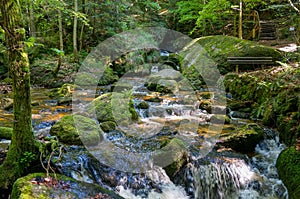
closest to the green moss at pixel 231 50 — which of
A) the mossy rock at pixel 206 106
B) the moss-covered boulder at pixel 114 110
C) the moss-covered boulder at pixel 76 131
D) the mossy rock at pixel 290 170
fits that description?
the mossy rock at pixel 206 106

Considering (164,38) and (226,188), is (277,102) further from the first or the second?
(164,38)

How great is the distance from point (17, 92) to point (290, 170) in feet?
15.1

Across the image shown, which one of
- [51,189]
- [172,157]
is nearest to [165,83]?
[172,157]

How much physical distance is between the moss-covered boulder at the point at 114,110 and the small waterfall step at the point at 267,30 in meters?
11.4

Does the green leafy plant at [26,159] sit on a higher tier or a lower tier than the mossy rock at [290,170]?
higher

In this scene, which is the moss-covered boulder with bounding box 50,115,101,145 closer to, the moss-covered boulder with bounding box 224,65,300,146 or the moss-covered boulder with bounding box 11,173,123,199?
the moss-covered boulder with bounding box 11,173,123,199

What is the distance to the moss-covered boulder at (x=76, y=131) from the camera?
5508mm

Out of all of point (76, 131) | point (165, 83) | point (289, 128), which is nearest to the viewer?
point (76, 131)

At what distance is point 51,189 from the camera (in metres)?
3.51

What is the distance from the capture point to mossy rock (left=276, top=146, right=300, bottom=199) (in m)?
4.27

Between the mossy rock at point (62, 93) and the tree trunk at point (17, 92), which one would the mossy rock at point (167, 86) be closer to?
the mossy rock at point (62, 93)

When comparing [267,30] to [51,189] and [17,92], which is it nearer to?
[17,92]

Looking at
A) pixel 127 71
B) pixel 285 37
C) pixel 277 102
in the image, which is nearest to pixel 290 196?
pixel 277 102

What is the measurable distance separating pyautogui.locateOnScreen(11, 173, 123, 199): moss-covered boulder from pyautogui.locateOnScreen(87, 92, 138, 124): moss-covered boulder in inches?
131
